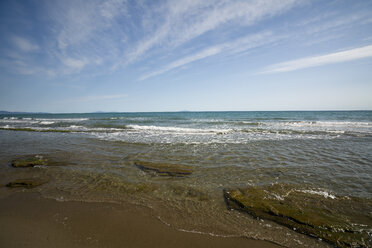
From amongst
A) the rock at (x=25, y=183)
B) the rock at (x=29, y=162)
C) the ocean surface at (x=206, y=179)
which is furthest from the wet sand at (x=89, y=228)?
the rock at (x=29, y=162)

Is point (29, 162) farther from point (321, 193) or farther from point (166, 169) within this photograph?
point (321, 193)

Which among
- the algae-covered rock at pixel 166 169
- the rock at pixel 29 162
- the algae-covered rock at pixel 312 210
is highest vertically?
the rock at pixel 29 162

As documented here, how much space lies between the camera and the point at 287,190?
4871mm

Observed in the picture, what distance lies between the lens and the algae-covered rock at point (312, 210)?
3.15 metres

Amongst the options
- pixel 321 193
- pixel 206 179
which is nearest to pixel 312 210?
pixel 321 193

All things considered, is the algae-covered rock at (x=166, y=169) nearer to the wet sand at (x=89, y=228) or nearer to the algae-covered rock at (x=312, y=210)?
the algae-covered rock at (x=312, y=210)

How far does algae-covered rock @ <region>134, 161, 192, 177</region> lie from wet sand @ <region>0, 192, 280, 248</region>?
222 centimetres

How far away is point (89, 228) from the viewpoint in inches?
133

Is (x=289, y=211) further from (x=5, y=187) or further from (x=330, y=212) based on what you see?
(x=5, y=187)

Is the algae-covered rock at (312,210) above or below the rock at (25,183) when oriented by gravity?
below

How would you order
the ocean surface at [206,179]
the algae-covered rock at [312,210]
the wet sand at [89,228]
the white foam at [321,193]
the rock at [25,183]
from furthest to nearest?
1. the rock at [25,183]
2. the white foam at [321,193]
3. the ocean surface at [206,179]
4. the algae-covered rock at [312,210]
5. the wet sand at [89,228]

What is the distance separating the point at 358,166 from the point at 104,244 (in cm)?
972

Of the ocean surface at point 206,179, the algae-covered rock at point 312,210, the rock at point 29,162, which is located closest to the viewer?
the algae-covered rock at point 312,210

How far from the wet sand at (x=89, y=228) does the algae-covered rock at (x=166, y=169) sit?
2.22 meters
